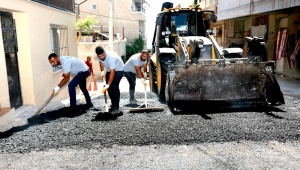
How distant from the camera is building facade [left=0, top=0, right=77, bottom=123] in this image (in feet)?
17.0

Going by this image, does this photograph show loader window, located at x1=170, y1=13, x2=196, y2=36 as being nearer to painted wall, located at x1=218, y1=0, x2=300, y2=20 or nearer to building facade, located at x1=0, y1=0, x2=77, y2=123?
painted wall, located at x1=218, y1=0, x2=300, y2=20

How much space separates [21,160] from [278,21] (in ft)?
37.4

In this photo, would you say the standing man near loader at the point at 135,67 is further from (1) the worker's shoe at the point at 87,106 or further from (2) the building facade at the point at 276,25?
(2) the building facade at the point at 276,25

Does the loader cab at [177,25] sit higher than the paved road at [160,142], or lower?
higher

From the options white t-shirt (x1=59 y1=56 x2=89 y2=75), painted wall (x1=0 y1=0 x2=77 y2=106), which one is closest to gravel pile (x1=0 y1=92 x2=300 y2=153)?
white t-shirt (x1=59 y1=56 x2=89 y2=75)

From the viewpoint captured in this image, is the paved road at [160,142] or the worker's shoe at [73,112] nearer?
the paved road at [160,142]

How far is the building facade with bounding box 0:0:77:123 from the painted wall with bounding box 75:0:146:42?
17845 mm

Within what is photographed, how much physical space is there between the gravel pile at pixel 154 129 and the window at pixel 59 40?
11.0ft

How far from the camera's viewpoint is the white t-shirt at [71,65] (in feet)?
16.6

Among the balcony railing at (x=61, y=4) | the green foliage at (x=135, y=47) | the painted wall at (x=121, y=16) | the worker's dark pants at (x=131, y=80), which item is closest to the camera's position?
the worker's dark pants at (x=131, y=80)

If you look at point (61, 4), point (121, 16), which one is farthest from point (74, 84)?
point (121, 16)

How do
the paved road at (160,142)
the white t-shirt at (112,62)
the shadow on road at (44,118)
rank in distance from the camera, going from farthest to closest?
the white t-shirt at (112,62) < the shadow on road at (44,118) < the paved road at (160,142)

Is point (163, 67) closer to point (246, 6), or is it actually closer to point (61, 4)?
point (61, 4)

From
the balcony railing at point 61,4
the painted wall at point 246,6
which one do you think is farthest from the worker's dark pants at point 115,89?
the painted wall at point 246,6
